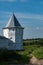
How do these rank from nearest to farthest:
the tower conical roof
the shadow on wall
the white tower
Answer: the shadow on wall, the white tower, the tower conical roof

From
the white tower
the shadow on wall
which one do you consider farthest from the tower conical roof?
the shadow on wall

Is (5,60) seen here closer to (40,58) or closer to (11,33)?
(40,58)

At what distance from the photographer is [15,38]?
42.3m

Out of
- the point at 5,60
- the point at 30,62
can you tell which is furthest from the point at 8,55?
the point at 30,62

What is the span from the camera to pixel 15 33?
1670 inches

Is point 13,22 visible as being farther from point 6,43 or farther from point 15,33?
point 6,43

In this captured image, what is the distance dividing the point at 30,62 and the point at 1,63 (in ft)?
14.3

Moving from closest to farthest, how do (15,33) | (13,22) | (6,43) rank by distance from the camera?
1. (6,43)
2. (15,33)
3. (13,22)

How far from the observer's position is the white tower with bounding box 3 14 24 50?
4231 cm

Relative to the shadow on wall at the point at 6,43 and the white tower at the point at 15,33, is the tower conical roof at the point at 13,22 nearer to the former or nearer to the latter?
the white tower at the point at 15,33

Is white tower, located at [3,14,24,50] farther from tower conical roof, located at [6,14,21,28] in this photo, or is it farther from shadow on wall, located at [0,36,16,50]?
shadow on wall, located at [0,36,16,50]

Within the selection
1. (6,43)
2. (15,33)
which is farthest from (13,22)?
(6,43)

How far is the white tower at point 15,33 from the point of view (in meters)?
42.3

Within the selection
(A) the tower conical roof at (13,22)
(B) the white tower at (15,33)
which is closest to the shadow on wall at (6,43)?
(B) the white tower at (15,33)
